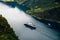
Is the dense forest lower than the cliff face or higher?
higher

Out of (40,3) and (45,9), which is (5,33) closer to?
(45,9)

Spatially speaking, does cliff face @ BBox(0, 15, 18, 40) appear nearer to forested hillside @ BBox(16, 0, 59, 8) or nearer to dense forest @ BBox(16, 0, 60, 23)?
dense forest @ BBox(16, 0, 60, 23)

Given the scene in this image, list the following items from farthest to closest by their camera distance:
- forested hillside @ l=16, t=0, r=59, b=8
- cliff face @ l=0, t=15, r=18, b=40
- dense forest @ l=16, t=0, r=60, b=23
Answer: forested hillside @ l=16, t=0, r=59, b=8, dense forest @ l=16, t=0, r=60, b=23, cliff face @ l=0, t=15, r=18, b=40

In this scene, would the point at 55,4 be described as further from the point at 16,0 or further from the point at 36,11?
the point at 16,0

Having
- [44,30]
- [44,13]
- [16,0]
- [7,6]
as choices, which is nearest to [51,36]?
[44,30]

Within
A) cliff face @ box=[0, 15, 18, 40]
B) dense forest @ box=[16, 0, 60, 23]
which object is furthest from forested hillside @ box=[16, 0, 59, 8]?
cliff face @ box=[0, 15, 18, 40]

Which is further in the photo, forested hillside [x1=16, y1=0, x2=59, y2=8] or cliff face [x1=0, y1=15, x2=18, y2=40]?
forested hillside [x1=16, y1=0, x2=59, y2=8]

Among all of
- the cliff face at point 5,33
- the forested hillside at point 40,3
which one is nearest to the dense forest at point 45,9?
the forested hillside at point 40,3

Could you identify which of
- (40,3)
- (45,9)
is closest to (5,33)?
(45,9)

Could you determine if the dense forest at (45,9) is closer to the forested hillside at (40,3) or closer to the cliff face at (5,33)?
the forested hillside at (40,3)
